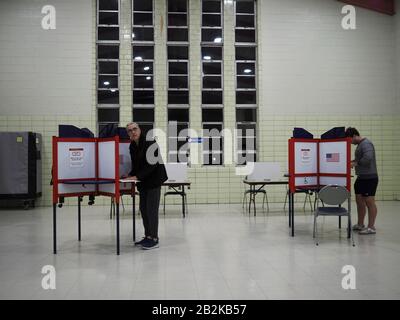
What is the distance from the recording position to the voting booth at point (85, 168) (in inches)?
185

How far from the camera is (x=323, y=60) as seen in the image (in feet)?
32.9

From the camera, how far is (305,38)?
999 centimetres

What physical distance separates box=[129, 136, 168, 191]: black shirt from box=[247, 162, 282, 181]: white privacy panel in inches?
155

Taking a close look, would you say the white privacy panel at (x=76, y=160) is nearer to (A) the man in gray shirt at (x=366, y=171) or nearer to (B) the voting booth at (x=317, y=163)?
(B) the voting booth at (x=317, y=163)

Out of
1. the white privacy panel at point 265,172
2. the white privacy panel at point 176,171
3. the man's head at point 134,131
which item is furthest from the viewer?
the white privacy panel at point 265,172

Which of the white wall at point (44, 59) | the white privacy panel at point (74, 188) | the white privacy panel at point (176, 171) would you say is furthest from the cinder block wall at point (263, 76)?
the white privacy panel at point (74, 188)

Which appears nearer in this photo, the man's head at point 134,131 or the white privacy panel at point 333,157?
the man's head at point 134,131

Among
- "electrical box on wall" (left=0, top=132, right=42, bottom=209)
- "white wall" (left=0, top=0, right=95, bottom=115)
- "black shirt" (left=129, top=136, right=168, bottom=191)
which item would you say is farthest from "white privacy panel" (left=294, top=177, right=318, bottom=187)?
"electrical box on wall" (left=0, top=132, right=42, bottom=209)

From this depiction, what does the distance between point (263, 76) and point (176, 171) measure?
3.46 metres

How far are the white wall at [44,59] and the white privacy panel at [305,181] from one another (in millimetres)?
5688

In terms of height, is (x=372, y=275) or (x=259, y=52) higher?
(x=259, y=52)
